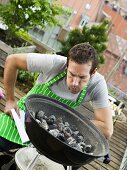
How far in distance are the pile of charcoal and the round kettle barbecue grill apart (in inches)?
1.4

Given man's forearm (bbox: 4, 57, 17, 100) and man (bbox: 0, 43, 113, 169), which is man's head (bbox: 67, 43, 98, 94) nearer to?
man (bbox: 0, 43, 113, 169)

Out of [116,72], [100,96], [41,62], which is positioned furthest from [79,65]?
[116,72]

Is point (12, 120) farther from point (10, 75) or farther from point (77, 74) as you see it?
point (77, 74)

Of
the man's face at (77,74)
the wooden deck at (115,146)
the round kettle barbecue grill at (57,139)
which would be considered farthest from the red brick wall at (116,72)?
the man's face at (77,74)

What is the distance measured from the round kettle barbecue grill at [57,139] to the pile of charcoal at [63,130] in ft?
0.12

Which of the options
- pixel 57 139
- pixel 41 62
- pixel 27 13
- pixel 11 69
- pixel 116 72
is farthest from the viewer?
pixel 116 72

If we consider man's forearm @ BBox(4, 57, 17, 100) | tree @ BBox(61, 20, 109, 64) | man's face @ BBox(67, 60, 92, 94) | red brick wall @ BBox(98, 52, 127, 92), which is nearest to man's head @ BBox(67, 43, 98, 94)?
man's face @ BBox(67, 60, 92, 94)

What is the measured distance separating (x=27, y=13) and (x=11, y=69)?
2.56m

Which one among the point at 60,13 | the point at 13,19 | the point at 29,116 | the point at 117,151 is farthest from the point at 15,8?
the point at 29,116

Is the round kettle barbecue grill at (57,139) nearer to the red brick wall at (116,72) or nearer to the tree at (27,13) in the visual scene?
the tree at (27,13)

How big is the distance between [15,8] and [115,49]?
8.26 feet

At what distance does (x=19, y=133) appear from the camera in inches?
83.4

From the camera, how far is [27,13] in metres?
4.61

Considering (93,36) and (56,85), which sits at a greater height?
(56,85)
